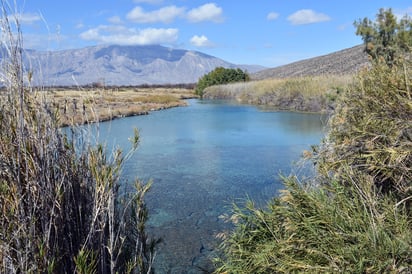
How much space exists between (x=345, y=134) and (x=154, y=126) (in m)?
13.7

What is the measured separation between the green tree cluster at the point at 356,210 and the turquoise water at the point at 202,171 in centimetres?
111

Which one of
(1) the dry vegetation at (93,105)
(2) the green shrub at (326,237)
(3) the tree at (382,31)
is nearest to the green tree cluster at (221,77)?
(1) the dry vegetation at (93,105)

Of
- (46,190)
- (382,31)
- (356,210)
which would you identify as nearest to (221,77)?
(382,31)

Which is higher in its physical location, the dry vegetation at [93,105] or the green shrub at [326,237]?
the dry vegetation at [93,105]

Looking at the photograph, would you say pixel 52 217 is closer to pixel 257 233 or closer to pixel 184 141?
pixel 257 233

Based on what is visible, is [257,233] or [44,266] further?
[257,233]

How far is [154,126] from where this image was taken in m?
17.6

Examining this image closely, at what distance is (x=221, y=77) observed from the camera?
44750mm

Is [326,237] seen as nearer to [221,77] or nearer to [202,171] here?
[202,171]

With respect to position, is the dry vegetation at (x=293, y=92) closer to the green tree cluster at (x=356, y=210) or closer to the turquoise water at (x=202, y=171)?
the turquoise water at (x=202, y=171)

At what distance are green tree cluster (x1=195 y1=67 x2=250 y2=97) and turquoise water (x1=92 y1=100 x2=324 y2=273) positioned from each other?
2714 centimetres

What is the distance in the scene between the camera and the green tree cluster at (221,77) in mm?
44750

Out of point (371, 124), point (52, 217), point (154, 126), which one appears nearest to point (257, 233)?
point (371, 124)

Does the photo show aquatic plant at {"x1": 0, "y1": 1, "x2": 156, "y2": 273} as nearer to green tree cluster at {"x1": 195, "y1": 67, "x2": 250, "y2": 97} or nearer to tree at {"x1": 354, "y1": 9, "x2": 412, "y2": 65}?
tree at {"x1": 354, "y1": 9, "x2": 412, "y2": 65}
